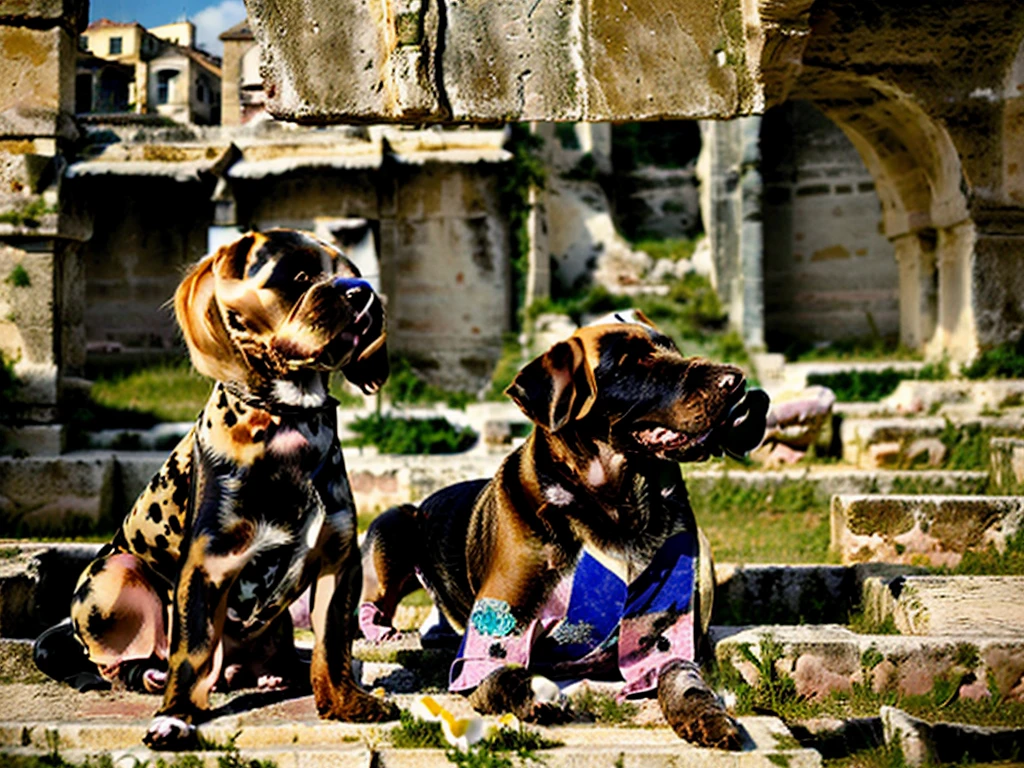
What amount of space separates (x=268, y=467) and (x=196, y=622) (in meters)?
0.48

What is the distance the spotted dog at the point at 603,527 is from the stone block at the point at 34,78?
297 inches

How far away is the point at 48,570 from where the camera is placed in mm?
4941

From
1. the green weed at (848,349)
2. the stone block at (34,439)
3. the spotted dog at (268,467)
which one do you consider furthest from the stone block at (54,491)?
the green weed at (848,349)

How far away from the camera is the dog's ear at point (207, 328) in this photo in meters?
3.28

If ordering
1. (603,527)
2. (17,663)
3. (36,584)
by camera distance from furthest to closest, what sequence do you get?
(36,584) → (17,663) → (603,527)

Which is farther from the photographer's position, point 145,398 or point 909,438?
point 145,398

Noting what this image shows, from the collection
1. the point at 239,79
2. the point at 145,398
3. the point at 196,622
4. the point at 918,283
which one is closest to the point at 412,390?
the point at 145,398

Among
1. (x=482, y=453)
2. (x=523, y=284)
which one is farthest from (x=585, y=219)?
(x=482, y=453)

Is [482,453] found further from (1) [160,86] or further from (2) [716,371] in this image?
(1) [160,86]

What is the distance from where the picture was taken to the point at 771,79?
19.4ft

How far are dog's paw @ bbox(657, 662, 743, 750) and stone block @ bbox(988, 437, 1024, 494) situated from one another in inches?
185

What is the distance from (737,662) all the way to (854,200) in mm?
12534

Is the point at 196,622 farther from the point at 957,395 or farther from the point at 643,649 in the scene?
the point at 957,395

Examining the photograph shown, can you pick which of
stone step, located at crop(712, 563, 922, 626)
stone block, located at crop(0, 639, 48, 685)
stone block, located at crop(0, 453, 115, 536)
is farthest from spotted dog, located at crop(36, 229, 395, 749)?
stone block, located at crop(0, 453, 115, 536)
